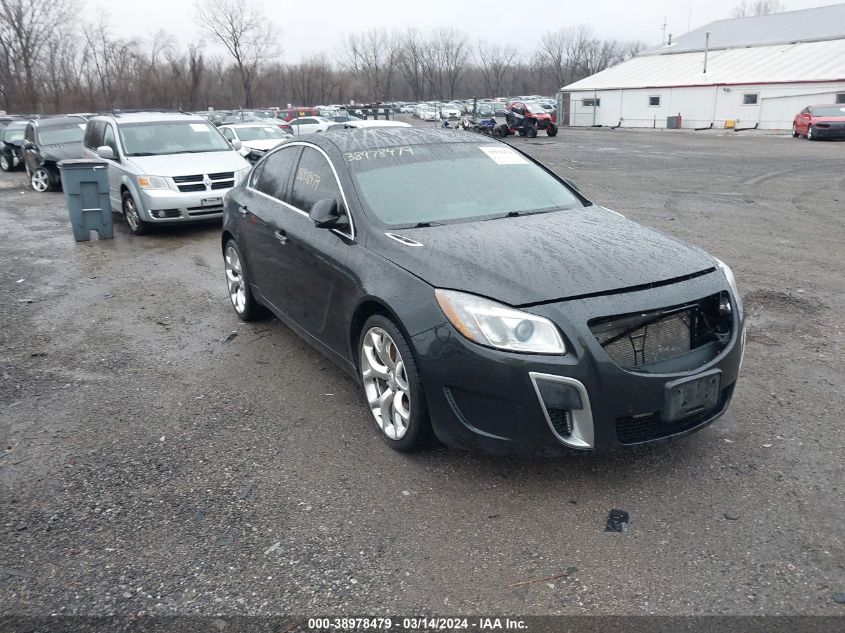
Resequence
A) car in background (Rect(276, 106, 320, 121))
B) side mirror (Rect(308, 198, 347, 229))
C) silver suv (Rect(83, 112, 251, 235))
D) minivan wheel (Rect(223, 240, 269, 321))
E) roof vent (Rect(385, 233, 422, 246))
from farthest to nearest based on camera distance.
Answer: car in background (Rect(276, 106, 320, 121)) → silver suv (Rect(83, 112, 251, 235)) → minivan wheel (Rect(223, 240, 269, 321)) → side mirror (Rect(308, 198, 347, 229)) → roof vent (Rect(385, 233, 422, 246))

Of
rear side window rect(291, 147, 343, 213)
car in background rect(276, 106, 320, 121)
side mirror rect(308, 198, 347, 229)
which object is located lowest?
side mirror rect(308, 198, 347, 229)

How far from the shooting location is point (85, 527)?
325 cm

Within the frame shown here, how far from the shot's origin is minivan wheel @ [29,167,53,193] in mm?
16469

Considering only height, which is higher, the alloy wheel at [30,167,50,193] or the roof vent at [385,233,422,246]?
the roof vent at [385,233,422,246]

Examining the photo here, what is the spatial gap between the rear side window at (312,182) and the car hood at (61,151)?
44.0ft

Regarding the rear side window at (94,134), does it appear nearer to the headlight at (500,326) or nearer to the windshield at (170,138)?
the windshield at (170,138)

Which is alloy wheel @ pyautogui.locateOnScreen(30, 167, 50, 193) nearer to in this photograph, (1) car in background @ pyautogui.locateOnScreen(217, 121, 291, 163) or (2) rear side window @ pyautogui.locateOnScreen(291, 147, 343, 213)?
(1) car in background @ pyautogui.locateOnScreen(217, 121, 291, 163)

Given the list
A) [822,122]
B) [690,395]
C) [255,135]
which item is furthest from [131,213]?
[822,122]

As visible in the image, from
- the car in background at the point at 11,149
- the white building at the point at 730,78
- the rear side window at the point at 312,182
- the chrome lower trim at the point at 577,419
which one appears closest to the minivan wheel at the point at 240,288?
the rear side window at the point at 312,182

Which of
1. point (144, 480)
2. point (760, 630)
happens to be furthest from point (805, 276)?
point (144, 480)

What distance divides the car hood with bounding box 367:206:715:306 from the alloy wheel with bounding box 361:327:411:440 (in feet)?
1.49

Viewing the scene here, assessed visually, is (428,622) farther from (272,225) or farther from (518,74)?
(518,74)

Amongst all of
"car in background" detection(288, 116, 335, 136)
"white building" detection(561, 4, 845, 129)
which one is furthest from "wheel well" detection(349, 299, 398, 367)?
"white building" detection(561, 4, 845, 129)

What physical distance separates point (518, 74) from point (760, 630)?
426 feet
